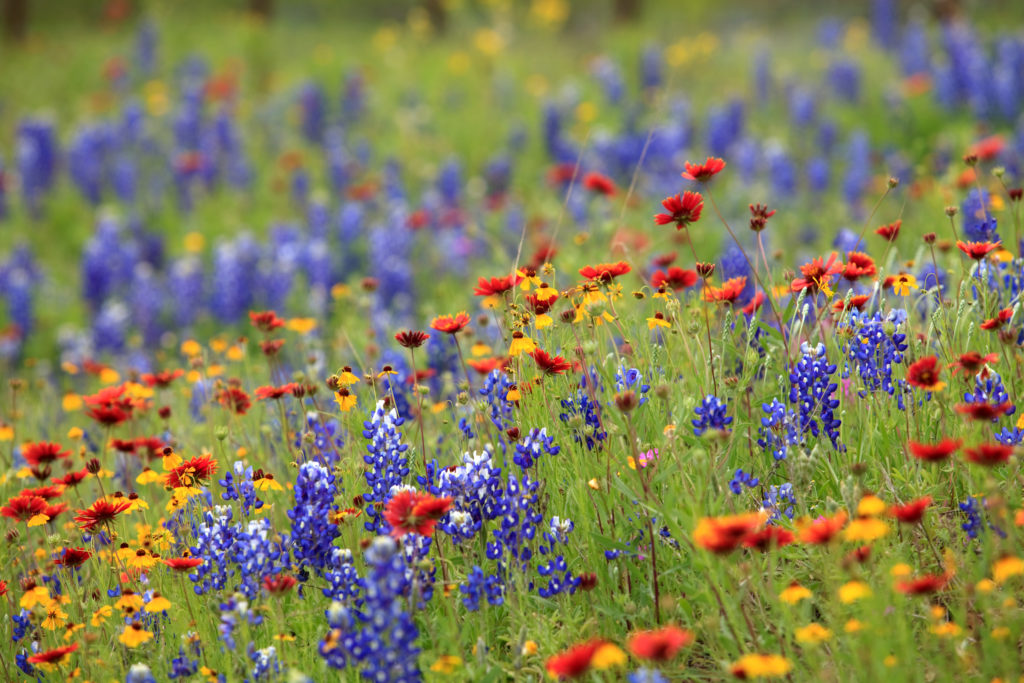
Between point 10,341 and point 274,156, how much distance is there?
3.93 meters

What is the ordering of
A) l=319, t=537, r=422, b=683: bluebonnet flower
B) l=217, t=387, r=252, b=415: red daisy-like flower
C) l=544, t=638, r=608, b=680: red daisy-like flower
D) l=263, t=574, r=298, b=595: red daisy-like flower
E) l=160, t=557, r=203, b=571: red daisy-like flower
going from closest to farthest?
l=544, t=638, r=608, b=680: red daisy-like flower
l=319, t=537, r=422, b=683: bluebonnet flower
l=263, t=574, r=298, b=595: red daisy-like flower
l=160, t=557, r=203, b=571: red daisy-like flower
l=217, t=387, r=252, b=415: red daisy-like flower

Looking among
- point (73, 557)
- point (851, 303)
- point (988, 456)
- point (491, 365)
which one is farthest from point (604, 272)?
point (73, 557)

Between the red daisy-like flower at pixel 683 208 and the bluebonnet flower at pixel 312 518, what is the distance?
1.01 meters

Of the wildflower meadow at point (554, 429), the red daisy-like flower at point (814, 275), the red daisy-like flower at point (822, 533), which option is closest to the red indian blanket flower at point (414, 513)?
the wildflower meadow at point (554, 429)

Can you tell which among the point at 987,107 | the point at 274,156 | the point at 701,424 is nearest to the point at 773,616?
the point at 701,424

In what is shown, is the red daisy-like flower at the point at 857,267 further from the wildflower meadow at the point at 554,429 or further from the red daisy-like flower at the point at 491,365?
the red daisy-like flower at the point at 491,365

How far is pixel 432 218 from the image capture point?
6637 millimetres

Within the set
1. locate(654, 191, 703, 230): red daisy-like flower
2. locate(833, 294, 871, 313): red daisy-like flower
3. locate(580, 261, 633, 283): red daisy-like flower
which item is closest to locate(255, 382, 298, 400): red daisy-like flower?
locate(580, 261, 633, 283): red daisy-like flower

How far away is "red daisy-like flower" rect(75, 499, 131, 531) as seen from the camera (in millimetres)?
2041

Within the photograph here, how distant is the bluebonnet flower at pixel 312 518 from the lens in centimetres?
205

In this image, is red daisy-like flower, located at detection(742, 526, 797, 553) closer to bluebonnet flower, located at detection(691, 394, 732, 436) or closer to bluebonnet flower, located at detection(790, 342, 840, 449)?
bluebonnet flower, located at detection(691, 394, 732, 436)

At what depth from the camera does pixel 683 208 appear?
2.13 meters

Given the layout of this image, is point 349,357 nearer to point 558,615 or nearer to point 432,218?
point 558,615

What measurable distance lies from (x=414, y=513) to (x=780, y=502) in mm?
855
